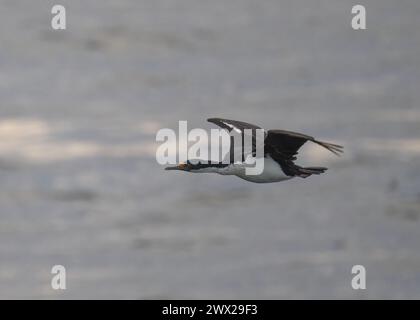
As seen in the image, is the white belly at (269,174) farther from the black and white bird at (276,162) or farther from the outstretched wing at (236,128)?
the outstretched wing at (236,128)

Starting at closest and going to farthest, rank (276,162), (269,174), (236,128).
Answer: (269,174)
(276,162)
(236,128)

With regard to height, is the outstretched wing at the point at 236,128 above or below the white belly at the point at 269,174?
above

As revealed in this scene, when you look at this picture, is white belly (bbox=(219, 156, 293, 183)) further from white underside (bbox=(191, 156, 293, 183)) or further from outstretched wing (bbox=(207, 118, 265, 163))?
outstretched wing (bbox=(207, 118, 265, 163))

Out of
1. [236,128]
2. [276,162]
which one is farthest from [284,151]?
[236,128]

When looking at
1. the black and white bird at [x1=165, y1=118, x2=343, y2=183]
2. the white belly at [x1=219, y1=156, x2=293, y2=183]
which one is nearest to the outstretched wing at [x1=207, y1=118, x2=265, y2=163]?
the black and white bird at [x1=165, y1=118, x2=343, y2=183]

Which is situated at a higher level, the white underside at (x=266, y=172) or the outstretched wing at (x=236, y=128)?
the outstretched wing at (x=236, y=128)

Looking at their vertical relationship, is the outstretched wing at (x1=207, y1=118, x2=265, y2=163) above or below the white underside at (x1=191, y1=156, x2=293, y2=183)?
above

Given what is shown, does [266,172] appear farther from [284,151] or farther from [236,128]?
[236,128]

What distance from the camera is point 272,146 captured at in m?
20.9

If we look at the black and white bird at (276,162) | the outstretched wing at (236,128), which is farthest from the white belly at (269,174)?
the outstretched wing at (236,128)
